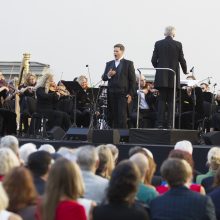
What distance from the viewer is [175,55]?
1216 centimetres

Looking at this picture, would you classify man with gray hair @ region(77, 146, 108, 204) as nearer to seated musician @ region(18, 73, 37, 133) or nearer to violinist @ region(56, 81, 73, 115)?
seated musician @ region(18, 73, 37, 133)

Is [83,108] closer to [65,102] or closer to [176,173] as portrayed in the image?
[65,102]

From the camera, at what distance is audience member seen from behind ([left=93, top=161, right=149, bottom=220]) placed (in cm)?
448

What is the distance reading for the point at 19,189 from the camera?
14.7ft

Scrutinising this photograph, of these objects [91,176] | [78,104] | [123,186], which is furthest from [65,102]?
[123,186]

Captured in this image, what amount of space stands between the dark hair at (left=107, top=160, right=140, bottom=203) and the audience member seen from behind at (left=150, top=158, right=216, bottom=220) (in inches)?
18.2

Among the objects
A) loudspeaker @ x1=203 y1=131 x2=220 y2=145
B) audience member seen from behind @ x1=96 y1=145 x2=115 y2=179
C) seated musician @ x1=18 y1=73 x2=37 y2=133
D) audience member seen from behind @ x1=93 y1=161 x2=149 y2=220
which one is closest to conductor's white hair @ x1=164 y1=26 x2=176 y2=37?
loudspeaker @ x1=203 y1=131 x2=220 y2=145

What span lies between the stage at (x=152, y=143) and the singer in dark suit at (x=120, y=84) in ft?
3.25

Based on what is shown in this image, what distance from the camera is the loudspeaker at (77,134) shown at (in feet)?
40.2

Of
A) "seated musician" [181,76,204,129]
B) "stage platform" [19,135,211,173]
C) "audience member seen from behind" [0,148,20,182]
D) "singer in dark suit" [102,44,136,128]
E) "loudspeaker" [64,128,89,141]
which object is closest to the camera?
"audience member seen from behind" [0,148,20,182]

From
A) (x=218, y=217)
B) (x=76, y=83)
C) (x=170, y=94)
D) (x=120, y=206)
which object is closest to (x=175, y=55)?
(x=170, y=94)

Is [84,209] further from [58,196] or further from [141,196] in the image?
[141,196]

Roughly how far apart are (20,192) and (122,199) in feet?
2.15

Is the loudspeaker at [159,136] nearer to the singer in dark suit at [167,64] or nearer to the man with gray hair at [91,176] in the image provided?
the singer in dark suit at [167,64]
